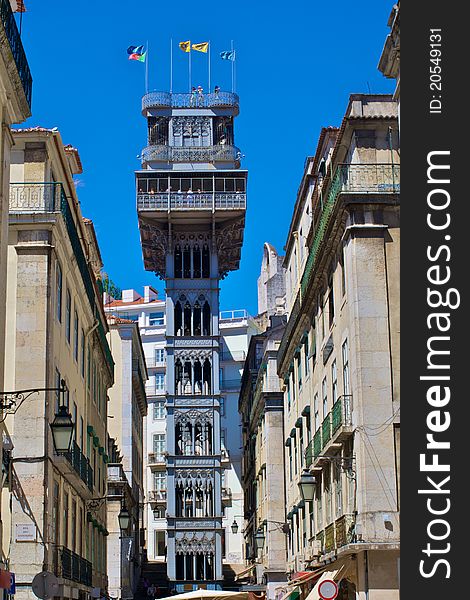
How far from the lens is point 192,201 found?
79.6 meters

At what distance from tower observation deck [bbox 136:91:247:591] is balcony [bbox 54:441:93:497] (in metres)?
39.5

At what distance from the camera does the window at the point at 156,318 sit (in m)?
109

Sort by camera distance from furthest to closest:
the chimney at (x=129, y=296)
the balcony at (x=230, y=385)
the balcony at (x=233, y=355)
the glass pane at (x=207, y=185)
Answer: the chimney at (x=129, y=296)
the balcony at (x=233, y=355)
the balcony at (x=230, y=385)
the glass pane at (x=207, y=185)

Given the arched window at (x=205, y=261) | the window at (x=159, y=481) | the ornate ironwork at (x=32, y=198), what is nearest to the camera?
the ornate ironwork at (x=32, y=198)

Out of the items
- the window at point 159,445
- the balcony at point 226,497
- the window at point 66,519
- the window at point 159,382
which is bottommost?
the window at point 66,519

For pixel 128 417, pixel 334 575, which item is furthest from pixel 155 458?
pixel 334 575

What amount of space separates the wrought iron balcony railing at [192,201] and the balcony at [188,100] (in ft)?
25.9

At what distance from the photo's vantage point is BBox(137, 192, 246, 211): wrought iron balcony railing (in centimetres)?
7925

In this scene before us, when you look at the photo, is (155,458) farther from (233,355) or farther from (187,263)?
(187,263)

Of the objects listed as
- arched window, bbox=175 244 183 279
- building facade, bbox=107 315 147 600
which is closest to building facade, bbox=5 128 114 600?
building facade, bbox=107 315 147 600

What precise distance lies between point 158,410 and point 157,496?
876 cm

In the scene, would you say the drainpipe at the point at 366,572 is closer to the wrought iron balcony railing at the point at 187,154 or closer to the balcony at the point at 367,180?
the balcony at the point at 367,180

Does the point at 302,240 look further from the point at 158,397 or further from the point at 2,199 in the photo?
the point at 158,397

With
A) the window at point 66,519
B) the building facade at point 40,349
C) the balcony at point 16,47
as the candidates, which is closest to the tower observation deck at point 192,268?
the building facade at point 40,349
